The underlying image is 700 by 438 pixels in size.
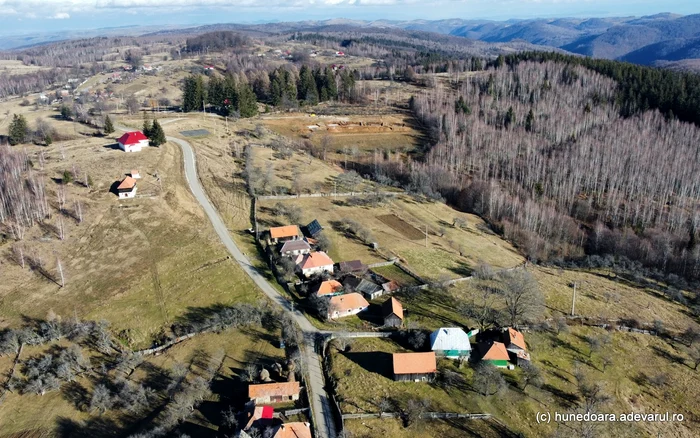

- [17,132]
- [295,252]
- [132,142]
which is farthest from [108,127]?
[295,252]

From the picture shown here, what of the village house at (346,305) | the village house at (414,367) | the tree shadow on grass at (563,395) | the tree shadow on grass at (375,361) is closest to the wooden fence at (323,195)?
the village house at (346,305)

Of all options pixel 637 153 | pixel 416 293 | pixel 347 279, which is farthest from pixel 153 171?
pixel 637 153

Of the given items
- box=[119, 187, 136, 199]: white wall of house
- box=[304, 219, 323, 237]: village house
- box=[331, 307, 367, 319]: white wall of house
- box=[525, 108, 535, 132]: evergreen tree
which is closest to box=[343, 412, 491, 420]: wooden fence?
box=[331, 307, 367, 319]: white wall of house

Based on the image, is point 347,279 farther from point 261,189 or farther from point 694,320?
point 694,320

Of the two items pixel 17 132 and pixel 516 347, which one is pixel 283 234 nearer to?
pixel 516 347

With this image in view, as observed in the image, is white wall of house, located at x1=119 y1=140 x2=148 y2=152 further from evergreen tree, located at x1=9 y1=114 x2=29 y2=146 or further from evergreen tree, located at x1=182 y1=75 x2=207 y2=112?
evergreen tree, located at x1=182 y1=75 x2=207 y2=112

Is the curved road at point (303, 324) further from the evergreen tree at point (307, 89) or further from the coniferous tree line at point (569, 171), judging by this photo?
the evergreen tree at point (307, 89)
